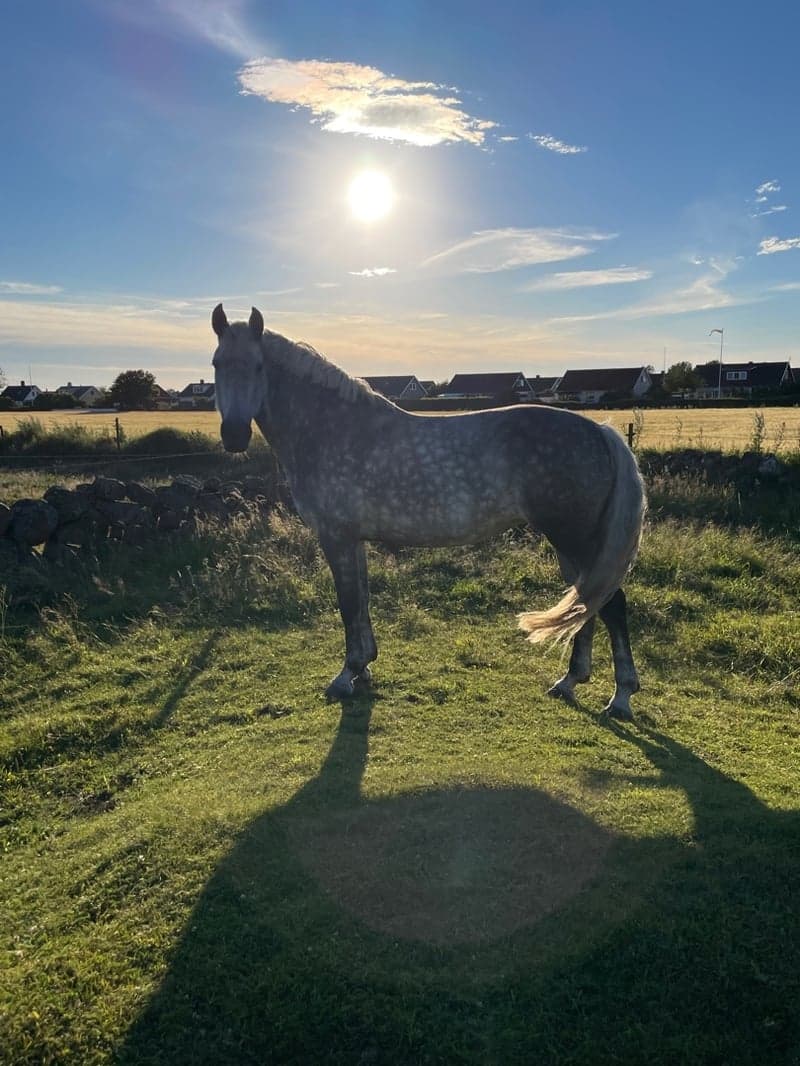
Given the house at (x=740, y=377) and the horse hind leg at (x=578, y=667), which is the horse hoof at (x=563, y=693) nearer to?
the horse hind leg at (x=578, y=667)

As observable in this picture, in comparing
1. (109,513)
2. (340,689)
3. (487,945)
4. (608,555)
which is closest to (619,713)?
(608,555)

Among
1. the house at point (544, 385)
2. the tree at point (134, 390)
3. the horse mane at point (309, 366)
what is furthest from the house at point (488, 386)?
the horse mane at point (309, 366)

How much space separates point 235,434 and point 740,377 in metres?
82.7

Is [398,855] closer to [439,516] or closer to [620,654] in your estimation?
[439,516]

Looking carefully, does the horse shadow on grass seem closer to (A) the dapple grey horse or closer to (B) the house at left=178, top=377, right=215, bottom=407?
(A) the dapple grey horse

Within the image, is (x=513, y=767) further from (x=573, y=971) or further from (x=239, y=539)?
(x=239, y=539)

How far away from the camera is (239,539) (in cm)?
1014

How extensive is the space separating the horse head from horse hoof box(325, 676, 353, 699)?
206 cm

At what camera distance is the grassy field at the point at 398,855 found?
8.14 feet

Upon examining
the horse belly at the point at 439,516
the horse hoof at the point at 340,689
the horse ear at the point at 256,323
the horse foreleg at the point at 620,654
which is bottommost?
the horse hoof at the point at 340,689

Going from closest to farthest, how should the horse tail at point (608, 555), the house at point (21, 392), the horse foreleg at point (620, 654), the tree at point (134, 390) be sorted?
the horse tail at point (608, 555) < the horse foreleg at point (620, 654) < the tree at point (134, 390) < the house at point (21, 392)

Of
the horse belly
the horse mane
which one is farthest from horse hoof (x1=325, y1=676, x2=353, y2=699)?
the horse mane

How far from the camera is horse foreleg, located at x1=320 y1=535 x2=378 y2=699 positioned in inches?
222

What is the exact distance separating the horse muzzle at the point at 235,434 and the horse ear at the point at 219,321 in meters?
0.67
